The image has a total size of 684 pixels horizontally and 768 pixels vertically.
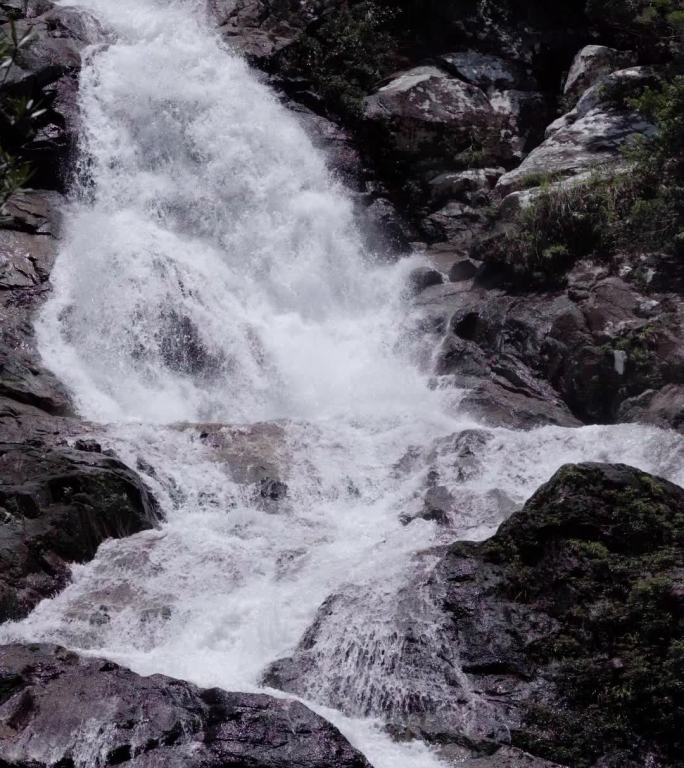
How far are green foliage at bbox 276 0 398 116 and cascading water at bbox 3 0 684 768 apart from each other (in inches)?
67.9

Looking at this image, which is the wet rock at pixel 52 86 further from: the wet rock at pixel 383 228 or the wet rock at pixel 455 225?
the wet rock at pixel 455 225

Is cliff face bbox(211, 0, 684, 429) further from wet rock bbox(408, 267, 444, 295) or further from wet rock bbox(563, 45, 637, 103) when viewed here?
wet rock bbox(408, 267, 444, 295)

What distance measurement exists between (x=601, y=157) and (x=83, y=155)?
10.8m

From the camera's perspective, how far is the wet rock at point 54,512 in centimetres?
984

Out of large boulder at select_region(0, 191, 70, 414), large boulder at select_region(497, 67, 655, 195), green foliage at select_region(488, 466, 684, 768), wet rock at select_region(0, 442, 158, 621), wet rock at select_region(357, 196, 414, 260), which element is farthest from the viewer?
wet rock at select_region(357, 196, 414, 260)

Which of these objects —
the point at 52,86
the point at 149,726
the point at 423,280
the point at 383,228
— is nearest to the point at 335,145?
the point at 383,228

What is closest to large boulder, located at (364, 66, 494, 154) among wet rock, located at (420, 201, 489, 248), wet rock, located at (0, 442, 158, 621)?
wet rock, located at (420, 201, 489, 248)

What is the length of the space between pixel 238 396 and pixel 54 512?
5418 mm

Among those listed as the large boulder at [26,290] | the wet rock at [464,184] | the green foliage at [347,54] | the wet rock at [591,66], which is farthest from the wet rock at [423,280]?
the large boulder at [26,290]

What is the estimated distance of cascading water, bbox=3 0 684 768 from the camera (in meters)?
9.02

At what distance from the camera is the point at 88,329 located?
15.7 m

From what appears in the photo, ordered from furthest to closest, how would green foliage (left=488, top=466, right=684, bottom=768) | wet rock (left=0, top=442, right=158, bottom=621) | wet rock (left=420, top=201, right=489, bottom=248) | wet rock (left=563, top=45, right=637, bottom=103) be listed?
wet rock (left=563, top=45, right=637, bottom=103)
wet rock (left=420, top=201, right=489, bottom=248)
wet rock (left=0, top=442, right=158, bottom=621)
green foliage (left=488, top=466, right=684, bottom=768)

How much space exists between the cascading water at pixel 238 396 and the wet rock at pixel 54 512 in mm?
264

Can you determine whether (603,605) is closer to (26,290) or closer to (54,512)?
(54,512)
